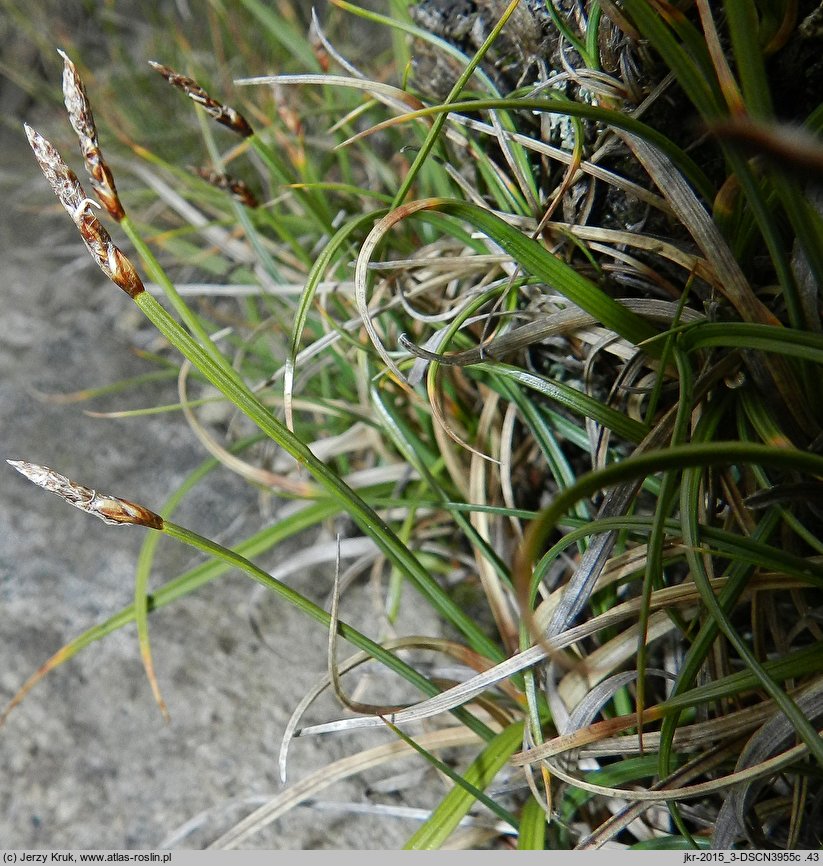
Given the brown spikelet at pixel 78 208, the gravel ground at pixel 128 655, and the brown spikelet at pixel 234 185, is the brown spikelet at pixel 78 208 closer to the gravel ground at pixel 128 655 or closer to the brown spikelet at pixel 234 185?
the brown spikelet at pixel 234 185

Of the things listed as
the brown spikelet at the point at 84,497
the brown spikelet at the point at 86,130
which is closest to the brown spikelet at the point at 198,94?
the brown spikelet at the point at 86,130

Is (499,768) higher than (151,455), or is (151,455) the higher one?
(499,768)

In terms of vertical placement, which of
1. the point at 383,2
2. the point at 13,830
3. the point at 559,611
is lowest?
the point at 13,830

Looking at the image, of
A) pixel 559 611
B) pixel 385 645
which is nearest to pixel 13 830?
pixel 385 645

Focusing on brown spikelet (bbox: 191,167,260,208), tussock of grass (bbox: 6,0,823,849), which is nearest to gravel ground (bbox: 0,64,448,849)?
tussock of grass (bbox: 6,0,823,849)

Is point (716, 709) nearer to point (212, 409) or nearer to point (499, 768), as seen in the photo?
point (499, 768)
